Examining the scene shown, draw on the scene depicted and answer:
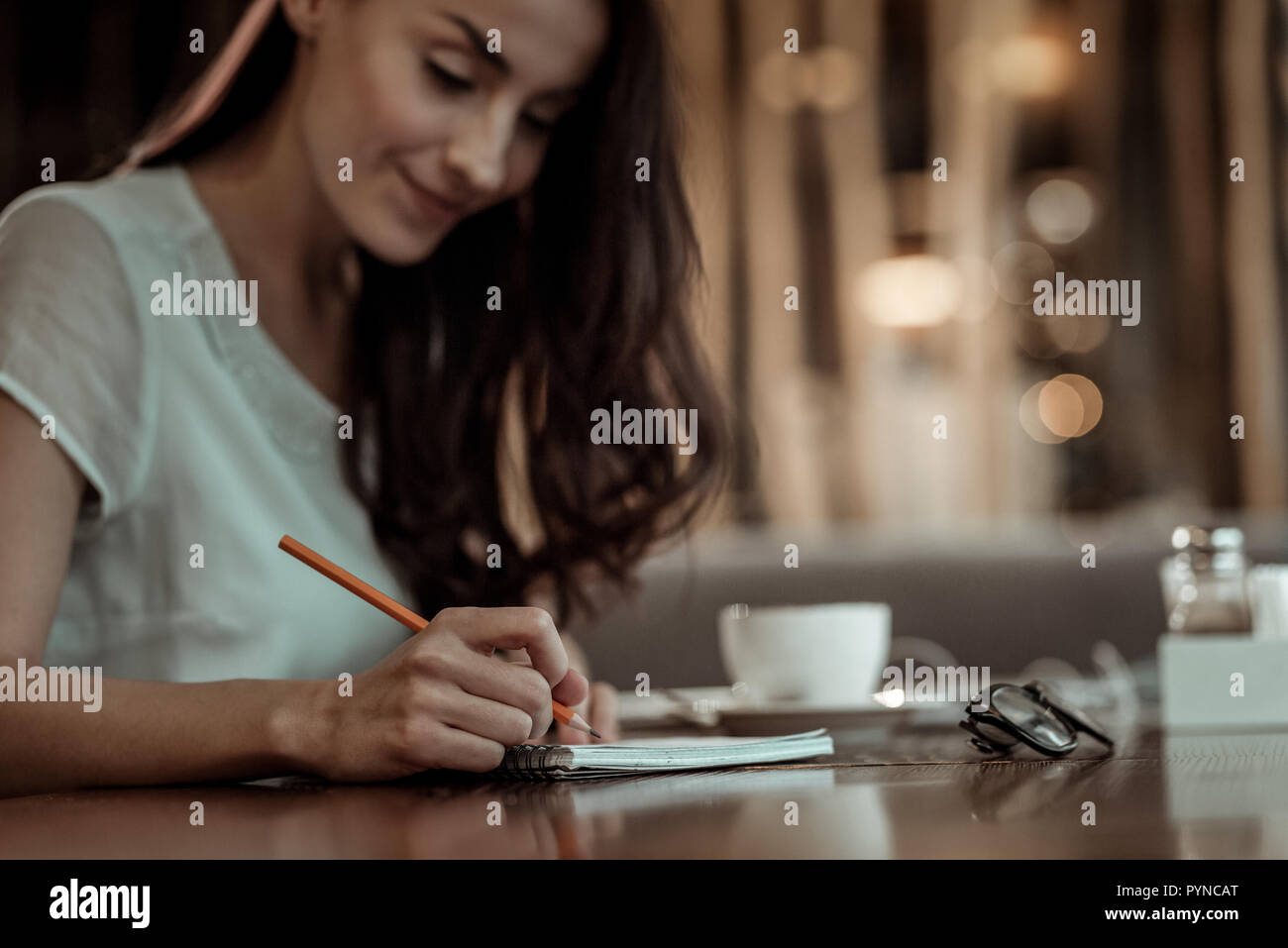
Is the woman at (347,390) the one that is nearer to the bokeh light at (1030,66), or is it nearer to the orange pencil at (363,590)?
the orange pencil at (363,590)

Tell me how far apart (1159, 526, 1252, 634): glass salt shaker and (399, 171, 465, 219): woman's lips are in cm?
69

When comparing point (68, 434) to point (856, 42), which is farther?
point (856, 42)

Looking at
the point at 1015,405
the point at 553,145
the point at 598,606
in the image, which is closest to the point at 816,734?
the point at 553,145

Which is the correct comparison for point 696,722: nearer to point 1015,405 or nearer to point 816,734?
point 816,734

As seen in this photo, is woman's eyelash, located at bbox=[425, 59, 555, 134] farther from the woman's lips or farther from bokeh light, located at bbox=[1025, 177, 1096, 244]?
bokeh light, located at bbox=[1025, 177, 1096, 244]

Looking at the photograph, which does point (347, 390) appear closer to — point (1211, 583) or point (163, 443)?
point (163, 443)

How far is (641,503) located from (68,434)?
0.61 meters

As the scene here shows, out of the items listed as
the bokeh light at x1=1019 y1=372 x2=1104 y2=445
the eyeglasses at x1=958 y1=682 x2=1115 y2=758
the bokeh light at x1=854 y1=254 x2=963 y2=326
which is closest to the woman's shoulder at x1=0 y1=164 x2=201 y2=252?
the eyeglasses at x1=958 y1=682 x2=1115 y2=758

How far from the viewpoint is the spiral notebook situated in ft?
2.33

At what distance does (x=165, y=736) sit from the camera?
73 centimetres

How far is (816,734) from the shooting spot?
0.83 m

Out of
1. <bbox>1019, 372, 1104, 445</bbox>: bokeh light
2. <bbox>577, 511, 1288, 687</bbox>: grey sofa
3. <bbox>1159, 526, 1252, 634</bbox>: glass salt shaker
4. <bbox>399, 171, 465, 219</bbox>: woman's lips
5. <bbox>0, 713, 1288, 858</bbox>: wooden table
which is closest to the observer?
<bbox>0, 713, 1288, 858</bbox>: wooden table

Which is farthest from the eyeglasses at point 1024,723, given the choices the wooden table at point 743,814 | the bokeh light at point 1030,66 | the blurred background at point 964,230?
the bokeh light at point 1030,66

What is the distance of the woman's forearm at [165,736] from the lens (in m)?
0.71
